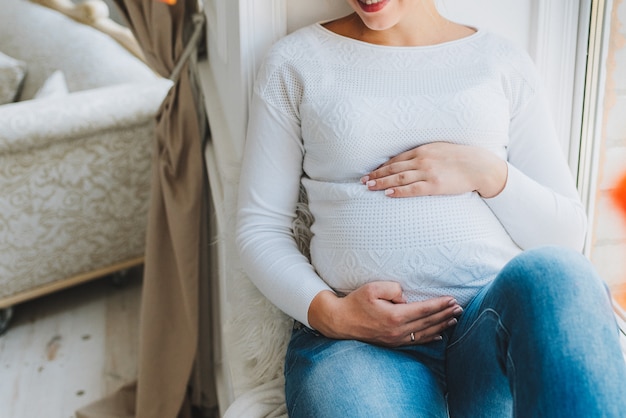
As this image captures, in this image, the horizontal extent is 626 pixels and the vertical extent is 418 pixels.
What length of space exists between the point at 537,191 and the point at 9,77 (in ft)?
6.18

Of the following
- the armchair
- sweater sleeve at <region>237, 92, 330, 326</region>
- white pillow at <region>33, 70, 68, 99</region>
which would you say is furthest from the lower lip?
white pillow at <region>33, 70, 68, 99</region>

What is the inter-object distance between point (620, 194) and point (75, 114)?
1.39 meters

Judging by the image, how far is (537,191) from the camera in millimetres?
1104

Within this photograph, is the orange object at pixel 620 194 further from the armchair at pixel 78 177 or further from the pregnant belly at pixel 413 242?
the armchair at pixel 78 177

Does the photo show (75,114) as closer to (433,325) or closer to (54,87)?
(54,87)

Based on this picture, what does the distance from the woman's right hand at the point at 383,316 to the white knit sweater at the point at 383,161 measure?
0.10 feet

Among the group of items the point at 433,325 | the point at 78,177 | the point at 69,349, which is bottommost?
the point at 69,349

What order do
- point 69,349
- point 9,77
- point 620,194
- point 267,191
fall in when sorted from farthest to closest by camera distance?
point 9,77
point 69,349
point 620,194
point 267,191

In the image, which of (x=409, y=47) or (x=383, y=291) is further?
(x=409, y=47)

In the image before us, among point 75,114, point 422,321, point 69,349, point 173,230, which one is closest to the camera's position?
point 422,321

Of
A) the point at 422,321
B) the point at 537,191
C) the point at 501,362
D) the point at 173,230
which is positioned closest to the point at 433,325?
the point at 422,321

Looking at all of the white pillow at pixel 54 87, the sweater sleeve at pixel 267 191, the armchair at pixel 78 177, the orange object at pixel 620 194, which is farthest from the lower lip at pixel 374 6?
the white pillow at pixel 54 87

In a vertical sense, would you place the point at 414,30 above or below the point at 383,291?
above

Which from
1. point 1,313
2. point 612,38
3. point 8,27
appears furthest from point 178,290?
point 8,27
